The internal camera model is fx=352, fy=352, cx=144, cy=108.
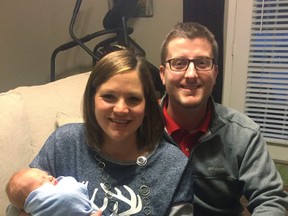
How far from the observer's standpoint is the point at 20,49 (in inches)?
129

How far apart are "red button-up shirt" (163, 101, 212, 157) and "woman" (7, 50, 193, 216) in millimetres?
112

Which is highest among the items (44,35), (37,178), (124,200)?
(44,35)

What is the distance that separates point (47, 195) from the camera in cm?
113

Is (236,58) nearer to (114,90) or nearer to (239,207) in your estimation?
(239,207)

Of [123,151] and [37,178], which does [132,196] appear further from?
[37,178]

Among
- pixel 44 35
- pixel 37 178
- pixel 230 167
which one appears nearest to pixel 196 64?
pixel 230 167

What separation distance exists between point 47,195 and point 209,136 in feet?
2.13

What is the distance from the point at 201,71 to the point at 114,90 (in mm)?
377

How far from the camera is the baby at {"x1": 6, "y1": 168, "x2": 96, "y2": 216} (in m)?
1.13

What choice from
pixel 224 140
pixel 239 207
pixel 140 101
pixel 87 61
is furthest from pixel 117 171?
pixel 87 61

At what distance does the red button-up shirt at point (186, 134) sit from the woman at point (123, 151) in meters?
0.11

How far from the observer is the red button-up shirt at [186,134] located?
1.43 metres

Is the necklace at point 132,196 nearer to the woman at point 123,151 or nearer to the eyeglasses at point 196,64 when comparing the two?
the woman at point 123,151

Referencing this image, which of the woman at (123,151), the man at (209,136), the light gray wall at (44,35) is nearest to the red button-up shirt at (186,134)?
the man at (209,136)
